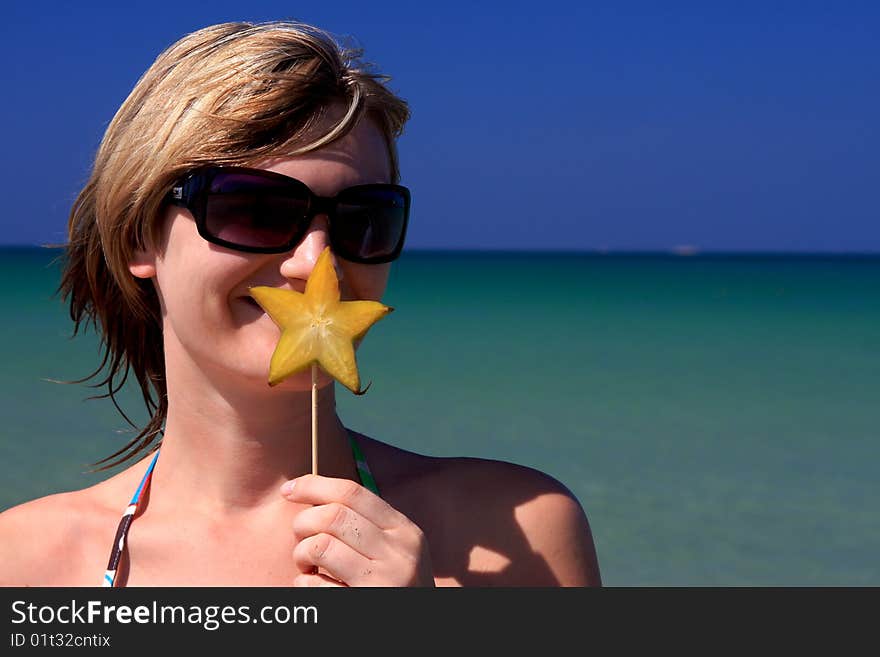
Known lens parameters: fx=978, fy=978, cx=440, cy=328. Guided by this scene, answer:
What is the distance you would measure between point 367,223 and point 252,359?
0.48 metres

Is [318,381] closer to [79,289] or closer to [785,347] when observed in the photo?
[79,289]

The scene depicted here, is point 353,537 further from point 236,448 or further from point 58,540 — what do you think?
point 58,540

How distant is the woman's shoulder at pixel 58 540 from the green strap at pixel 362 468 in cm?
76

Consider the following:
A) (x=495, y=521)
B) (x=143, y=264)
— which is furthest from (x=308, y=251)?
(x=495, y=521)

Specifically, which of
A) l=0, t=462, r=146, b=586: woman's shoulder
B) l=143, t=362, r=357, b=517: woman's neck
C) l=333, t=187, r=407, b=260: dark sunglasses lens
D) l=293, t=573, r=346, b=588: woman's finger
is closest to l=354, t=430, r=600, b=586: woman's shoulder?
l=143, t=362, r=357, b=517: woman's neck

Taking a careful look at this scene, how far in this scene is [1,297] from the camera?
40531mm

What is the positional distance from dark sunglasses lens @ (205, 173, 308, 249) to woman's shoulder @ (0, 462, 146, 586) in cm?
108

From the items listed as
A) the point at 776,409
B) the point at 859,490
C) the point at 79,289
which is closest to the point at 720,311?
the point at 776,409

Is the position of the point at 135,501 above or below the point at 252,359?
below

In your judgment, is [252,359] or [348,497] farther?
[252,359]

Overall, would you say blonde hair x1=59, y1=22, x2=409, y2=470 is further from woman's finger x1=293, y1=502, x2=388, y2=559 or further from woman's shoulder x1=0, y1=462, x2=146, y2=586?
woman's finger x1=293, y1=502, x2=388, y2=559

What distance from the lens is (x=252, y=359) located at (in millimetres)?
2602

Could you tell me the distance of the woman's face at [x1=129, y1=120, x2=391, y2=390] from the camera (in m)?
2.59

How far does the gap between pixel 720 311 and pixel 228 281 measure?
39.0 meters
